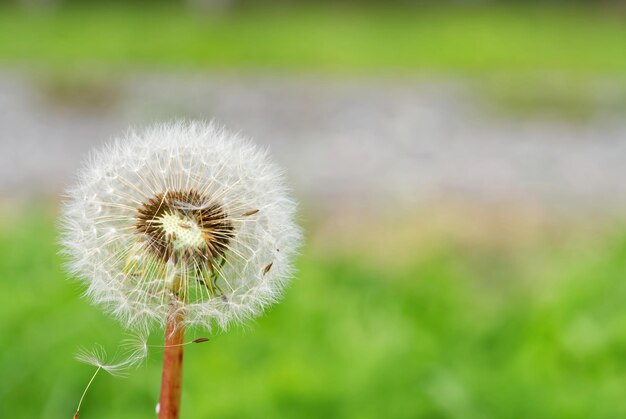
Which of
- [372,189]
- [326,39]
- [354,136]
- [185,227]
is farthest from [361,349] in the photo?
[326,39]

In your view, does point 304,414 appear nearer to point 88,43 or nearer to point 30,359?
point 30,359

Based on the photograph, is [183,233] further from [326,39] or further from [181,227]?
[326,39]

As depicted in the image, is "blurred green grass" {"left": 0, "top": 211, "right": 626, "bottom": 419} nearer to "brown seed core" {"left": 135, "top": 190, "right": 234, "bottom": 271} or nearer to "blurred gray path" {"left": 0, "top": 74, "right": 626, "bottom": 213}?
"brown seed core" {"left": 135, "top": 190, "right": 234, "bottom": 271}

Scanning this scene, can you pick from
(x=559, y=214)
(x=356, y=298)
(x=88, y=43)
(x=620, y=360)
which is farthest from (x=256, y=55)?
(x=620, y=360)

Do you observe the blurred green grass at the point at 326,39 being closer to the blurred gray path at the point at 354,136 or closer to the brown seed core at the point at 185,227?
the blurred gray path at the point at 354,136

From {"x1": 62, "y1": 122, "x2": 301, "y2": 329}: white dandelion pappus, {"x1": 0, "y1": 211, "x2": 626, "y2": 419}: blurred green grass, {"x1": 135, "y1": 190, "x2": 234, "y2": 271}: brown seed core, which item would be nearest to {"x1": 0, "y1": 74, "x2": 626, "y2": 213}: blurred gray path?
{"x1": 0, "y1": 211, "x2": 626, "y2": 419}: blurred green grass

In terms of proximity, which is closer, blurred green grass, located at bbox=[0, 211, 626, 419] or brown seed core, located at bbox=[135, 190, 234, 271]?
brown seed core, located at bbox=[135, 190, 234, 271]

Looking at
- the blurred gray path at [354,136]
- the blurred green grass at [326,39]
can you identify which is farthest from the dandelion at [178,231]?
the blurred green grass at [326,39]
